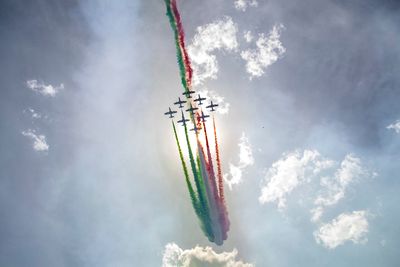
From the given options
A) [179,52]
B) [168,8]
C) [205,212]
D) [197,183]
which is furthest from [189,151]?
[168,8]

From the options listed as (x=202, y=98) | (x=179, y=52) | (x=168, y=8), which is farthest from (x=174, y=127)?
(x=168, y=8)

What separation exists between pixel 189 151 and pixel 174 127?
8.83 meters

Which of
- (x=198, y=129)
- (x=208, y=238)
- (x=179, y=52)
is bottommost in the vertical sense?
(x=208, y=238)

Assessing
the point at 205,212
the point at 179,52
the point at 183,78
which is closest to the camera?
the point at 179,52

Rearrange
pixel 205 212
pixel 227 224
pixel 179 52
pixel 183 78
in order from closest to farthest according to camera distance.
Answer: pixel 179 52 → pixel 183 78 → pixel 205 212 → pixel 227 224

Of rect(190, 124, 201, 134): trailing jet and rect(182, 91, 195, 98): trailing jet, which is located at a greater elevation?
rect(182, 91, 195, 98): trailing jet

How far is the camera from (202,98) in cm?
8456

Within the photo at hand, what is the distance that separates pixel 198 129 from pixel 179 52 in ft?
74.0

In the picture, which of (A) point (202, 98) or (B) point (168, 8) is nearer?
(B) point (168, 8)

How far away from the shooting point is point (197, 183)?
74.4 m

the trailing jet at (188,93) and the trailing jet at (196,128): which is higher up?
the trailing jet at (188,93)

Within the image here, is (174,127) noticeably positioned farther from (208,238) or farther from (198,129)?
(208,238)

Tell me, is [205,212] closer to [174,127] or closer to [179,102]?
[174,127]

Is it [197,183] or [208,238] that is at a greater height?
[197,183]
